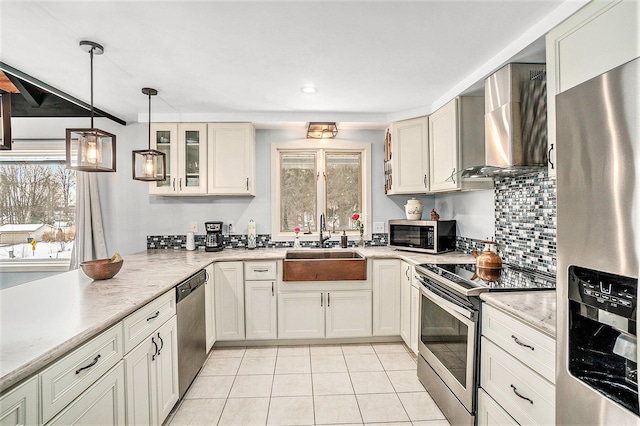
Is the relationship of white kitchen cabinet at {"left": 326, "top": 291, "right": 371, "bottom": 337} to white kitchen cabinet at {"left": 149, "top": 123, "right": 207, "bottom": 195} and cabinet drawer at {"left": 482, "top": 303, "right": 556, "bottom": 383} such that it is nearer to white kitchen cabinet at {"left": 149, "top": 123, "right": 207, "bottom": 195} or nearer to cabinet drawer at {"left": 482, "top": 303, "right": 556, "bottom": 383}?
cabinet drawer at {"left": 482, "top": 303, "right": 556, "bottom": 383}

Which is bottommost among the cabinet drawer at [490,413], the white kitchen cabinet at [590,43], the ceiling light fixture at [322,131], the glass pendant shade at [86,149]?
the cabinet drawer at [490,413]

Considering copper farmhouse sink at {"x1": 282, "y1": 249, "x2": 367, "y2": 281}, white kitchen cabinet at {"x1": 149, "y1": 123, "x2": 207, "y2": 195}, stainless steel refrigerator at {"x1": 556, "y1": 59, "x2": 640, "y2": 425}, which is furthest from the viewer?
white kitchen cabinet at {"x1": 149, "y1": 123, "x2": 207, "y2": 195}

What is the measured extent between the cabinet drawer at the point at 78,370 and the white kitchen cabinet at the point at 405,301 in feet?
7.30

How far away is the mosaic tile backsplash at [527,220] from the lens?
209 centimetres

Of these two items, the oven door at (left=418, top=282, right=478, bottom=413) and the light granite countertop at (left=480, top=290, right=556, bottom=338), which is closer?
the light granite countertop at (left=480, top=290, right=556, bottom=338)

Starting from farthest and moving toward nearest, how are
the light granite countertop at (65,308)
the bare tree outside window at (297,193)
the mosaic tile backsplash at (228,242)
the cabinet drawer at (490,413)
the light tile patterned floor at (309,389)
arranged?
1. the bare tree outside window at (297,193)
2. the mosaic tile backsplash at (228,242)
3. the light tile patterned floor at (309,389)
4. the cabinet drawer at (490,413)
5. the light granite countertop at (65,308)

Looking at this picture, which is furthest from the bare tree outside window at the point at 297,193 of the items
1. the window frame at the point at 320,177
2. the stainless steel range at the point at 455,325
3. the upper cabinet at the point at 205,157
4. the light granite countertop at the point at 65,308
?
the stainless steel range at the point at 455,325

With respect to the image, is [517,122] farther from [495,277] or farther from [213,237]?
[213,237]

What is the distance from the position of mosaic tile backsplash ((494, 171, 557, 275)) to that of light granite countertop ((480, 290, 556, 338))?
554 millimetres

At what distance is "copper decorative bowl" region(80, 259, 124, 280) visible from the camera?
1.94m

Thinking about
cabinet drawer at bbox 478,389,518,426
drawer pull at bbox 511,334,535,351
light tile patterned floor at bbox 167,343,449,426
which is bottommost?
light tile patterned floor at bbox 167,343,449,426

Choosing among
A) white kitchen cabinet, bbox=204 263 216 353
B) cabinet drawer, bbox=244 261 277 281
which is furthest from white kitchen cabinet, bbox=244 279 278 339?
white kitchen cabinet, bbox=204 263 216 353

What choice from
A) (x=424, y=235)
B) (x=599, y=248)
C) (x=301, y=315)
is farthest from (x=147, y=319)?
(x=424, y=235)

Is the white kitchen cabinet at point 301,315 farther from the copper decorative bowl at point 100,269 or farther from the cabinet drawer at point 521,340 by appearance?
the cabinet drawer at point 521,340
